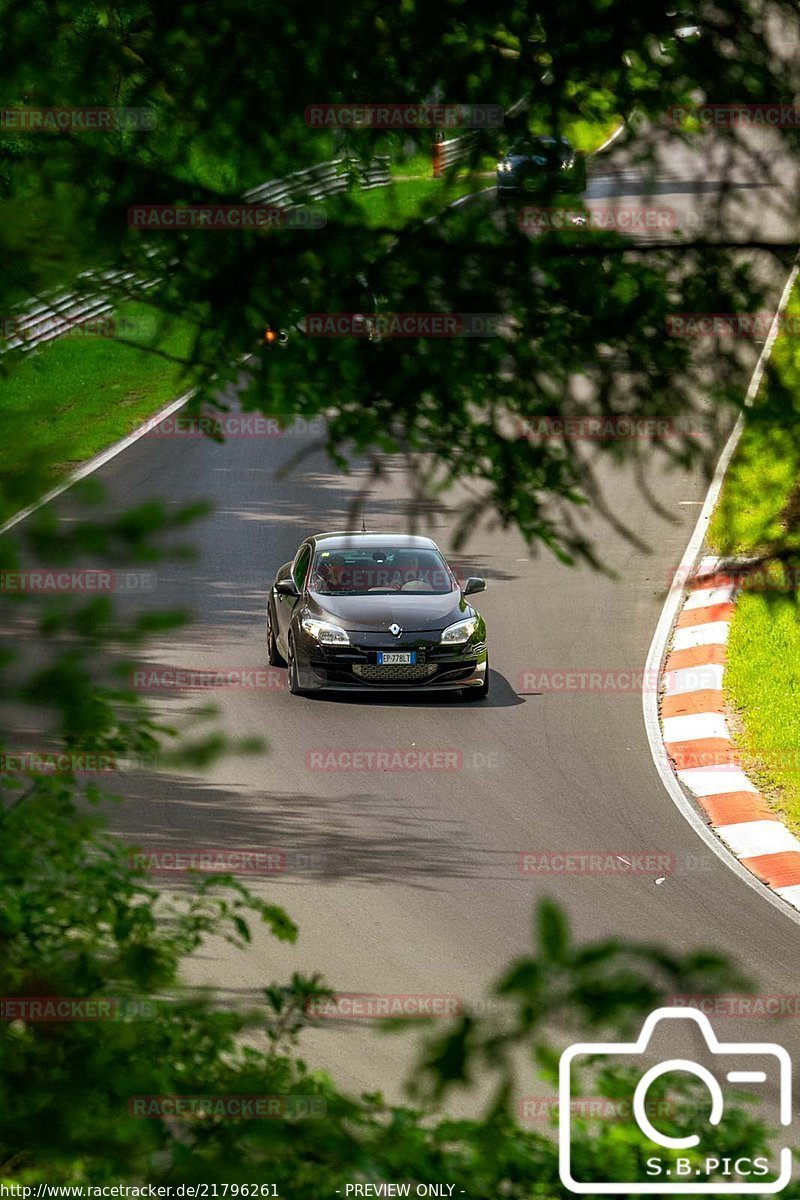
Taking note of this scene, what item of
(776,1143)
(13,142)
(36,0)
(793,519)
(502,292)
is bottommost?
(776,1143)

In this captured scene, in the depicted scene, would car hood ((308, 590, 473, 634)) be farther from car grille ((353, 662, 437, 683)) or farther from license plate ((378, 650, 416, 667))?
car grille ((353, 662, 437, 683))

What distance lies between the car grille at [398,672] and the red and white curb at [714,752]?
7.88 ft

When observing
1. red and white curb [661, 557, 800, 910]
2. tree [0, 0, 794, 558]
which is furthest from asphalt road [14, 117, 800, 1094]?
red and white curb [661, 557, 800, 910]

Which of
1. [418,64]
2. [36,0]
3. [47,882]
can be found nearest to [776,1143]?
[47,882]

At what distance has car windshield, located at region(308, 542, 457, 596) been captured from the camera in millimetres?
14797

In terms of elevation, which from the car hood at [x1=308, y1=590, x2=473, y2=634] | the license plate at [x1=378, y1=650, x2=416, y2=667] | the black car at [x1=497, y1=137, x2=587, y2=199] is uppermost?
the black car at [x1=497, y1=137, x2=587, y2=199]

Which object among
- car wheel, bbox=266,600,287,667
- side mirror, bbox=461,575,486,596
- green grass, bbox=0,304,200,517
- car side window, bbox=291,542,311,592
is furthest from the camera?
car wheel, bbox=266,600,287,667

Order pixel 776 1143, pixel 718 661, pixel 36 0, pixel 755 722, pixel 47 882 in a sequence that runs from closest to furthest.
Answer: pixel 47 882
pixel 36 0
pixel 776 1143
pixel 755 722
pixel 718 661

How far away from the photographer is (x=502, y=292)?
351 cm

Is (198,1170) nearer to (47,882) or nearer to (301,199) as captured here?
(47,882)

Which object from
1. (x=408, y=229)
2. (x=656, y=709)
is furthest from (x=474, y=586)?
(x=408, y=229)

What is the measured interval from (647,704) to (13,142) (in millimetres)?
11799

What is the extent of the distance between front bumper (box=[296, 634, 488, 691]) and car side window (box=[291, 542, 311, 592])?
3.00 feet

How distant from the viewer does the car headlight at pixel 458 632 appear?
1420 centimetres
